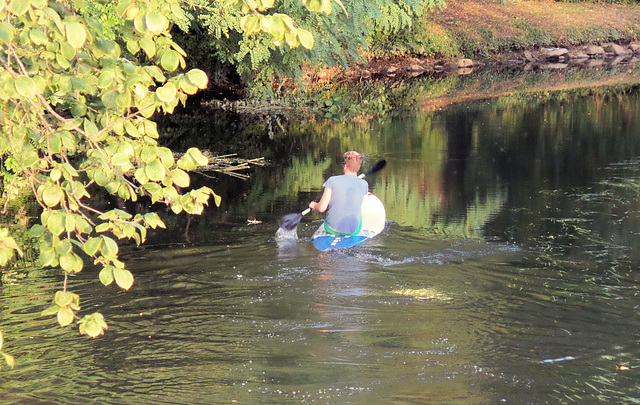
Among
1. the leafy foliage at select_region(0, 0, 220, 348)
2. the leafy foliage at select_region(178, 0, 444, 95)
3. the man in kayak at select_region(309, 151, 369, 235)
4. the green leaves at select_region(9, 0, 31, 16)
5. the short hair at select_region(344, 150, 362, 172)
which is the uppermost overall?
the leafy foliage at select_region(178, 0, 444, 95)

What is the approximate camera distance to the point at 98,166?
3.93 metres

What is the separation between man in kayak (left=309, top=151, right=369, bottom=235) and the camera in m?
9.99

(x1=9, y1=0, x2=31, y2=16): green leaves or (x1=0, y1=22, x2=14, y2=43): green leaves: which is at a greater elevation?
(x1=9, y1=0, x2=31, y2=16): green leaves

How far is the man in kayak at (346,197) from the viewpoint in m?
9.99

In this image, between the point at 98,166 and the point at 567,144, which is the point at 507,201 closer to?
the point at 567,144

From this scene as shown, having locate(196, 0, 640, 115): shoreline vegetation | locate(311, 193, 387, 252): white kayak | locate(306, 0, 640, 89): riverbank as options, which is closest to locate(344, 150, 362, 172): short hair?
locate(311, 193, 387, 252): white kayak

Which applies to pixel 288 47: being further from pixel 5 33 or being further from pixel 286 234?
pixel 5 33

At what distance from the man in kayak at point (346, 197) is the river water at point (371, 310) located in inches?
16.1

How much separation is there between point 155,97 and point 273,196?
10310 millimetres

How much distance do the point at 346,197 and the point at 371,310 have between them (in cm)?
258

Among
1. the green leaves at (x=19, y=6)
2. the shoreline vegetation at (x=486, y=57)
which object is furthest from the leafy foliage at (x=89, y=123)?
the shoreline vegetation at (x=486, y=57)

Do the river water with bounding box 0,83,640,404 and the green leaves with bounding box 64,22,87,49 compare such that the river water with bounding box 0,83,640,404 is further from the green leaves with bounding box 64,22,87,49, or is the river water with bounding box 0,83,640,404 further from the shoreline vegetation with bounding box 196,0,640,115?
the shoreline vegetation with bounding box 196,0,640,115

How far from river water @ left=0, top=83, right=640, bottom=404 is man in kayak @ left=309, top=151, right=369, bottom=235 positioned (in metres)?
0.41

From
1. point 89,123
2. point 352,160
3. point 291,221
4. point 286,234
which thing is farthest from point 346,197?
point 89,123
